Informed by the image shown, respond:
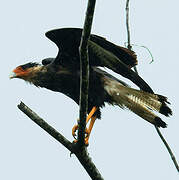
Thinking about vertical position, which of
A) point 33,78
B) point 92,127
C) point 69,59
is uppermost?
point 69,59

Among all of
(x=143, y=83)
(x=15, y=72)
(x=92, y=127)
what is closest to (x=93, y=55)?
(x=143, y=83)

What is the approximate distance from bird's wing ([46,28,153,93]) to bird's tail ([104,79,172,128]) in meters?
0.19

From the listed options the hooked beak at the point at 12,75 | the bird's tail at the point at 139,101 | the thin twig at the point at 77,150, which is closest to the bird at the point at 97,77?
the bird's tail at the point at 139,101

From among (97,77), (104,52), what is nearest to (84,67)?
(104,52)

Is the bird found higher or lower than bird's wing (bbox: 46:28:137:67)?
lower

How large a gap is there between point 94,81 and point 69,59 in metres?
0.56

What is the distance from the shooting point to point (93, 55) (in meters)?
6.00

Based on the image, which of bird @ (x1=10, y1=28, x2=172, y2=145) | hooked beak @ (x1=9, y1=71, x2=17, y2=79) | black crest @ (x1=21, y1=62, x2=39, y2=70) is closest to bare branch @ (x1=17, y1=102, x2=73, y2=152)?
bird @ (x1=10, y1=28, x2=172, y2=145)

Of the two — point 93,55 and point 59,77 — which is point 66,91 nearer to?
point 59,77

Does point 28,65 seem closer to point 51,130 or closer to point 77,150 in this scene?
point 51,130

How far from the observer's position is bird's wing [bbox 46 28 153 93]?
18.1ft

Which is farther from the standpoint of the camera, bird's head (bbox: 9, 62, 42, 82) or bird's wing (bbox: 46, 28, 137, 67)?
bird's head (bbox: 9, 62, 42, 82)

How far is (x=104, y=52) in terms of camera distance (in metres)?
→ 5.66

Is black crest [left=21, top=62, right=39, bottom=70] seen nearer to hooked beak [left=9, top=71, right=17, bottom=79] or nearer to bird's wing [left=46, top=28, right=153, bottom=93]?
hooked beak [left=9, top=71, right=17, bottom=79]
